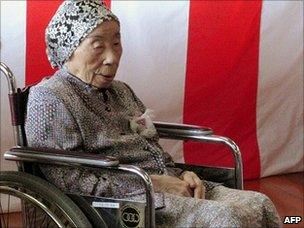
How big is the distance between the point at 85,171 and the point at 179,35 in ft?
4.35

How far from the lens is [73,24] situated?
184cm

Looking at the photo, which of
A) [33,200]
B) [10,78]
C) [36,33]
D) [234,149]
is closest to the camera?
[33,200]

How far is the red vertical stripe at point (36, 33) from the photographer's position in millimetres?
2635

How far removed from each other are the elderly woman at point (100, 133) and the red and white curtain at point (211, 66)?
77 centimetres

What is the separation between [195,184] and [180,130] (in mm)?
237

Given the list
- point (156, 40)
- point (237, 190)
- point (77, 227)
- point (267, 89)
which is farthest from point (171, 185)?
point (267, 89)

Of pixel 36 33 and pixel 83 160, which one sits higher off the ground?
pixel 36 33

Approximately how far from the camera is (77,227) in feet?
5.28

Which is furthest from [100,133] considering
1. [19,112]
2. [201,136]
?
[201,136]

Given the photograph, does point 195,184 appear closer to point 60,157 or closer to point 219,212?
point 219,212

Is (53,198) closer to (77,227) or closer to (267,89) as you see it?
(77,227)

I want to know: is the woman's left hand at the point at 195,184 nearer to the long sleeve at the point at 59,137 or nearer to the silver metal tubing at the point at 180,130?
the silver metal tubing at the point at 180,130

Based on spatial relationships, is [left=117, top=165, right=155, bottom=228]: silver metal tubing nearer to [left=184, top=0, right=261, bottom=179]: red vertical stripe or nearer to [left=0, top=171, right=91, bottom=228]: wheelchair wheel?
[left=0, top=171, right=91, bottom=228]: wheelchair wheel

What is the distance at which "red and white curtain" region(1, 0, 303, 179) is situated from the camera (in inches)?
105
